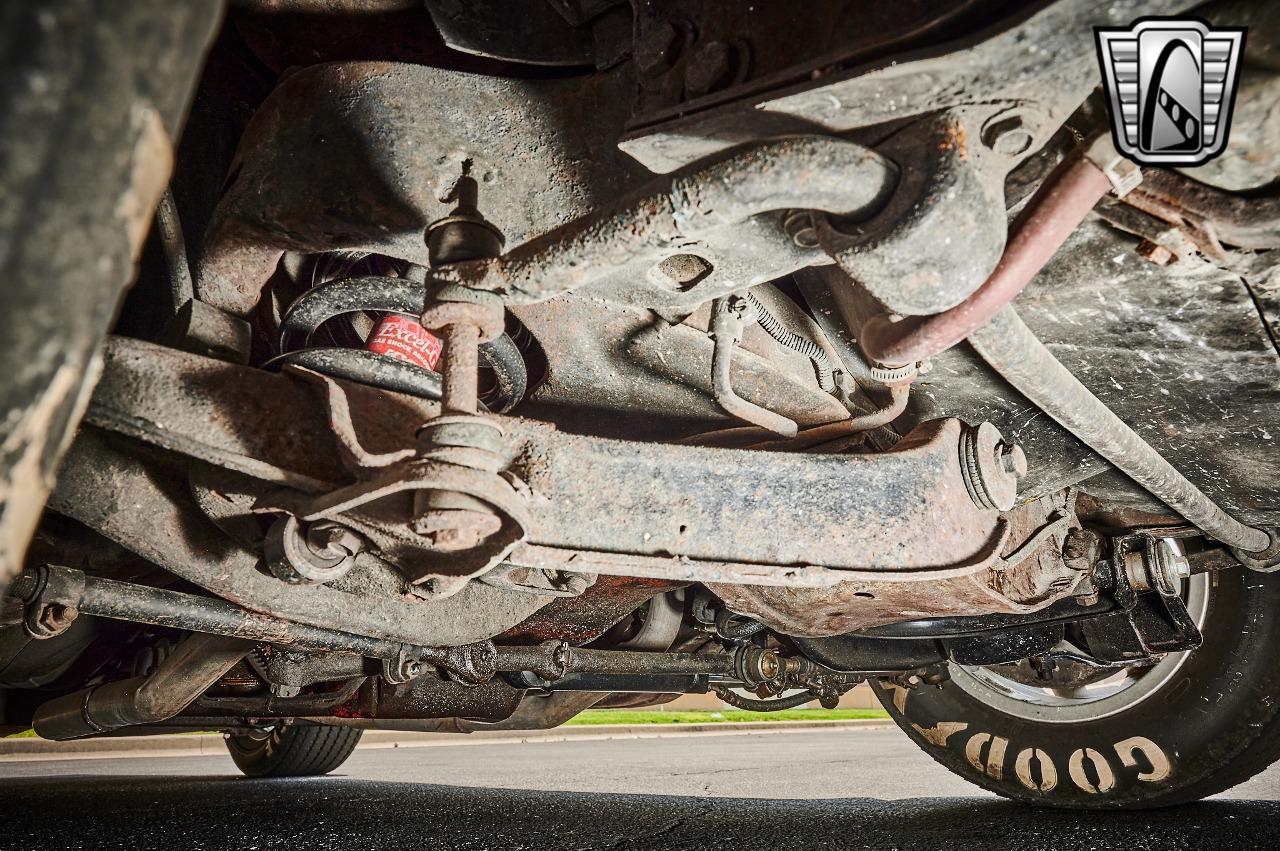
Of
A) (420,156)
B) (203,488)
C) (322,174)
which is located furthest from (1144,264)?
(203,488)

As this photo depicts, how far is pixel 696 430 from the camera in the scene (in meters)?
1.42

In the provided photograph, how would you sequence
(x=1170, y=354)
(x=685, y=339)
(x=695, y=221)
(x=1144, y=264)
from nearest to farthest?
(x=695, y=221) → (x=1144, y=264) → (x=1170, y=354) → (x=685, y=339)

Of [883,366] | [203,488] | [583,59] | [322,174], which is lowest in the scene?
[203,488]

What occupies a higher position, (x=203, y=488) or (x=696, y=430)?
(x=696, y=430)

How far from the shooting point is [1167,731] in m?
1.92

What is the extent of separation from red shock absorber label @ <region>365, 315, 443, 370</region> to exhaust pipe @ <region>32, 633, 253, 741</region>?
804mm

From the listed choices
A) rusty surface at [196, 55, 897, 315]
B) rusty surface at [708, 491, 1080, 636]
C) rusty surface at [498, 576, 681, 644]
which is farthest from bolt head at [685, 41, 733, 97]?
rusty surface at [498, 576, 681, 644]

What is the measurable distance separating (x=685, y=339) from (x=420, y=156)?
472 mm

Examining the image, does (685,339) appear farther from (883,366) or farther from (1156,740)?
(1156,740)

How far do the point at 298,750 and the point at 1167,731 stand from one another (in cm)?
339

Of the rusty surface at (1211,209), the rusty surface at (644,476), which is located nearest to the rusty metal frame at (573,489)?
the rusty surface at (644,476)

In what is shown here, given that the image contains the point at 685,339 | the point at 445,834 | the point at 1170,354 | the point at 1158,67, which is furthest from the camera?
the point at 445,834

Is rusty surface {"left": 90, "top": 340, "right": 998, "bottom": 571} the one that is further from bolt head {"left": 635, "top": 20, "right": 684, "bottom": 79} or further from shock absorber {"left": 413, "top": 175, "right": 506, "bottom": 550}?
bolt head {"left": 635, "top": 20, "right": 684, "bottom": 79}

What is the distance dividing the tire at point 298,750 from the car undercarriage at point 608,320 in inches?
78.3
